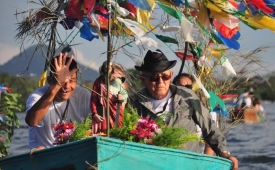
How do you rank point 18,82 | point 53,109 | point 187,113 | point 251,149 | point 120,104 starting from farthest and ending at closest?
point 251,149 → point 18,82 → point 187,113 → point 53,109 → point 120,104

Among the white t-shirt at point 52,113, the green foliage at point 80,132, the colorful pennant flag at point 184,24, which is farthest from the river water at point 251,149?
the colorful pennant flag at point 184,24

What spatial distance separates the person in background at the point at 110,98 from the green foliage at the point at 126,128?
67mm

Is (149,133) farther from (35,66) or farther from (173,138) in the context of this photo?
(35,66)

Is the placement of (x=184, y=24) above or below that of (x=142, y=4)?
below

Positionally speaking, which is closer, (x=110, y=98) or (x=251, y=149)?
(x=110, y=98)

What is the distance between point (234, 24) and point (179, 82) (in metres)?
1.68

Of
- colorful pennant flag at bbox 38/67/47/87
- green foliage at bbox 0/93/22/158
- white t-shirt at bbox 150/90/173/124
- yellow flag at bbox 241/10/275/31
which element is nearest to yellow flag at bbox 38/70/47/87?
colorful pennant flag at bbox 38/67/47/87

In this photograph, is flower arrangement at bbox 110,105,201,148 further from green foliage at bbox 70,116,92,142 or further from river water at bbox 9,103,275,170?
river water at bbox 9,103,275,170

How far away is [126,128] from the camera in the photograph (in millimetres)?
6055

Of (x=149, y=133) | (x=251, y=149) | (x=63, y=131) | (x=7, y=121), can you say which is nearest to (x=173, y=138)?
(x=149, y=133)

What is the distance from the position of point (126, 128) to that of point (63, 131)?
47 cm

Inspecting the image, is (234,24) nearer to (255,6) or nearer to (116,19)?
(255,6)

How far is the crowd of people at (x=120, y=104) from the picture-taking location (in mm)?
6359

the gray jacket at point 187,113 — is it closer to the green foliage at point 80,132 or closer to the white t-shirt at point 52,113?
the white t-shirt at point 52,113
